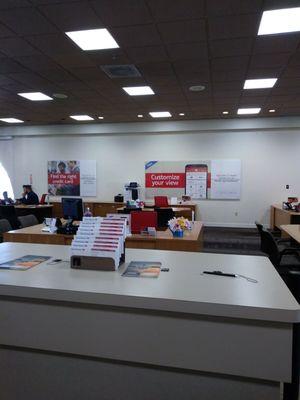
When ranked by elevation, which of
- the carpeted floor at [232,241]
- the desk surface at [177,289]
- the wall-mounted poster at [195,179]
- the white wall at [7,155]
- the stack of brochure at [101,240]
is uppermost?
the white wall at [7,155]

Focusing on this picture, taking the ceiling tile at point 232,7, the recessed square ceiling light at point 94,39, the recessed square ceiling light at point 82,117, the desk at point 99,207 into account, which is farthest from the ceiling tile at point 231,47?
the desk at point 99,207

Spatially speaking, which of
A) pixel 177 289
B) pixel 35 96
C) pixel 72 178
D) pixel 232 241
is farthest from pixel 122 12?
pixel 72 178

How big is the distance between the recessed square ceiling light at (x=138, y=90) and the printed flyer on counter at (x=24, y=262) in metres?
4.46

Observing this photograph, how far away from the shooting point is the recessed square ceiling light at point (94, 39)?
3.58 metres

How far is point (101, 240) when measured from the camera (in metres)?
1.72

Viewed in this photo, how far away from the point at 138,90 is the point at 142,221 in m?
3.01

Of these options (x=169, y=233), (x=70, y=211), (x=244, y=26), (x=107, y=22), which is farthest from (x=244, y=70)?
(x=70, y=211)

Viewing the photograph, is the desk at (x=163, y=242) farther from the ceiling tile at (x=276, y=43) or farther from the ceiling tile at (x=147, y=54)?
the ceiling tile at (x=276, y=43)

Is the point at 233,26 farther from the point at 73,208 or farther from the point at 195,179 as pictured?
the point at 195,179

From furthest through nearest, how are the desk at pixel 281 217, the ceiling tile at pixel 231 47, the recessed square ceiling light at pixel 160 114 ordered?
1. the recessed square ceiling light at pixel 160 114
2. the desk at pixel 281 217
3. the ceiling tile at pixel 231 47

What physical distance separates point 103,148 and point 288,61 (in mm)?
6365

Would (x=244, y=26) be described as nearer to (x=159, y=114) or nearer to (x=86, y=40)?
(x=86, y=40)

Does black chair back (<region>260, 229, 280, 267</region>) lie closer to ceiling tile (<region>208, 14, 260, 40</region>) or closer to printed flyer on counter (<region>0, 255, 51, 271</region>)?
ceiling tile (<region>208, 14, 260, 40</region>)

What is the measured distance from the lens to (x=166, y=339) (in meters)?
1.32
